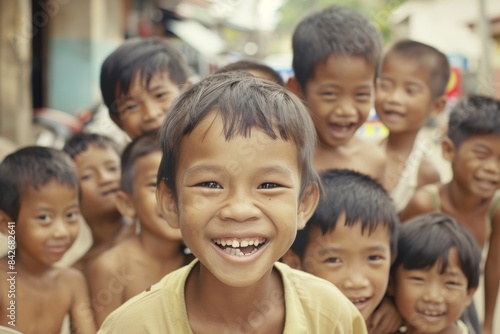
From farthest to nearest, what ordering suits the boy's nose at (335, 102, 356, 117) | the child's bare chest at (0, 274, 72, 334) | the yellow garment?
the boy's nose at (335, 102, 356, 117) < the child's bare chest at (0, 274, 72, 334) < the yellow garment

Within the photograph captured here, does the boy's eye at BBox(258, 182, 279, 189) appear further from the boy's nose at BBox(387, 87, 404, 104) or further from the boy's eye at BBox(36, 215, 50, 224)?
the boy's nose at BBox(387, 87, 404, 104)

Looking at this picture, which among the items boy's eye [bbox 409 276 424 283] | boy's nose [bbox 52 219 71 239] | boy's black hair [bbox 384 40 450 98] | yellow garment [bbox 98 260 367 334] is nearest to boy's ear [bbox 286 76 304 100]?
boy's black hair [bbox 384 40 450 98]

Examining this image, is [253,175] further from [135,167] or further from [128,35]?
[128,35]

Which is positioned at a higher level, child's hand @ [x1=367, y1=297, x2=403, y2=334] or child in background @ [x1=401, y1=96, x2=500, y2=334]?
child in background @ [x1=401, y1=96, x2=500, y2=334]

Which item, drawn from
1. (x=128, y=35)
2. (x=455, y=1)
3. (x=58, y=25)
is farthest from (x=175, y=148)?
(x=455, y=1)

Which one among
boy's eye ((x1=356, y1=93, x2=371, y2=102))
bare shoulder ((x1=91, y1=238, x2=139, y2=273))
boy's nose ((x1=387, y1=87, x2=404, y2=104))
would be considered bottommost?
bare shoulder ((x1=91, y1=238, x2=139, y2=273))

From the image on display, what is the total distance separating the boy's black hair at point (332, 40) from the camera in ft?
9.95

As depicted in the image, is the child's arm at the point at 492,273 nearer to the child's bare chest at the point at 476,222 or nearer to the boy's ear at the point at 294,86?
the child's bare chest at the point at 476,222

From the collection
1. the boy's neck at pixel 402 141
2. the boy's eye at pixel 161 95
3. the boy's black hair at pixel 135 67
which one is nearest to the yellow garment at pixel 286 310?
the boy's eye at pixel 161 95

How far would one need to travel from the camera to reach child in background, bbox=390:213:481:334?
261cm

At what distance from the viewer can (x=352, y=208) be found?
248 cm

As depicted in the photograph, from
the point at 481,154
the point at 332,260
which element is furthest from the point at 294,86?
the point at 332,260

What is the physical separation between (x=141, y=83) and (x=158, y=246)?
2.58 ft

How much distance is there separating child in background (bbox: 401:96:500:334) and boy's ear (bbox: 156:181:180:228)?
1.60 m
